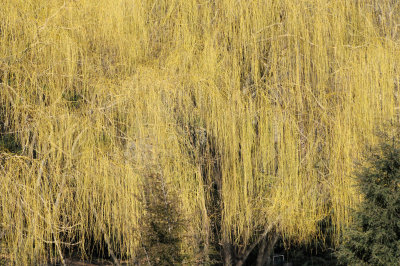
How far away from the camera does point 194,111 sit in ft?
31.3

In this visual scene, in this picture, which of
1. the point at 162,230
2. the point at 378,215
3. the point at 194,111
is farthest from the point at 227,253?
the point at 162,230

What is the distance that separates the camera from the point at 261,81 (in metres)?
10.2

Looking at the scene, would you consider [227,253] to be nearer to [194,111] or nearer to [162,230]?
[194,111]

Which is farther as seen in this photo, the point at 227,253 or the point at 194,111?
the point at 227,253

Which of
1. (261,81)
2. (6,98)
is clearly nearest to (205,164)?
(261,81)

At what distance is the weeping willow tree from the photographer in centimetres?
877

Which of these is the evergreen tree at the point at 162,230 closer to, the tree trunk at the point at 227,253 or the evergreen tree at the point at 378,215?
the tree trunk at the point at 227,253

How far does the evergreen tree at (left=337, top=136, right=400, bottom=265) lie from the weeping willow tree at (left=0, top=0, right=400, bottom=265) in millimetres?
666

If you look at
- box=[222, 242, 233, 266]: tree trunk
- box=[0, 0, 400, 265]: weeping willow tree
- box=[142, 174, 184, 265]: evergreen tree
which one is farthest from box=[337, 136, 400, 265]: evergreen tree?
box=[142, 174, 184, 265]: evergreen tree

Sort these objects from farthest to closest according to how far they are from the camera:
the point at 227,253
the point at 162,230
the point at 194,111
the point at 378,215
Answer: the point at 227,253 → the point at 194,111 → the point at 378,215 → the point at 162,230

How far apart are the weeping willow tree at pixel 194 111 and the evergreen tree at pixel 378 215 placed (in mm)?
666

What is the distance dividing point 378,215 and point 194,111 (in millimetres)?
3077

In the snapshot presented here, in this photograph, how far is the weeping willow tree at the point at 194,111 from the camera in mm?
8766

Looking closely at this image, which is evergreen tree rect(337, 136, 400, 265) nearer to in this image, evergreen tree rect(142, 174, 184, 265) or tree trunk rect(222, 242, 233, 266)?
tree trunk rect(222, 242, 233, 266)
